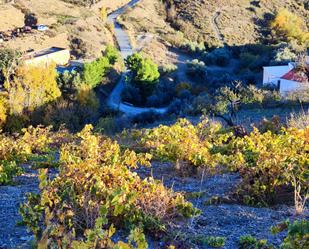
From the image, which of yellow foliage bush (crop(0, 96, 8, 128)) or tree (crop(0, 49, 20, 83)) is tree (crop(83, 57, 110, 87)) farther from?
yellow foliage bush (crop(0, 96, 8, 128))

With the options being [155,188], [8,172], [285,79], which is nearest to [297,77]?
[285,79]

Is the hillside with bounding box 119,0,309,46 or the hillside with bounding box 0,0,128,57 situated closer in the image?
the hillside with bounding box 0,0,128,57

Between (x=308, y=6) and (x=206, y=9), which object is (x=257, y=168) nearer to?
(x=206, y=9)

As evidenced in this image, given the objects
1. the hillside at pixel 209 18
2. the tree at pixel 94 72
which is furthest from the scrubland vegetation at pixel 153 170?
the hillside at pixel 209 18

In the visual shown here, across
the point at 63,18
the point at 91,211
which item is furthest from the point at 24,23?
the point at 91,211

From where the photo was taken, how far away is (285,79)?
83.8 feet

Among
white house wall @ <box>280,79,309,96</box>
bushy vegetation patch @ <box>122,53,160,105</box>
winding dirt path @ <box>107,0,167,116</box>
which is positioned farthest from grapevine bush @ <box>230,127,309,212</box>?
bushy vegetation patch @ <box>122,53,160,105</box>

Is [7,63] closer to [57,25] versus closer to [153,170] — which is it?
[57,25]

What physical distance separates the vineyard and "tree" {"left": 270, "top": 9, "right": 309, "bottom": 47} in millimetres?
41961

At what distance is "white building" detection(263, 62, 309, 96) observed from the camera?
22.5 m

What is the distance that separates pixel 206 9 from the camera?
5534 centimetres

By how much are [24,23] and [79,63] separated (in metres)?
11.6

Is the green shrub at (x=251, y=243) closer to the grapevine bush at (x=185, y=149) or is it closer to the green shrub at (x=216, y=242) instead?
the green shrub at (x=216, y=242)

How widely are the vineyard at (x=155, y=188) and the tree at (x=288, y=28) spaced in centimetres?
4196
